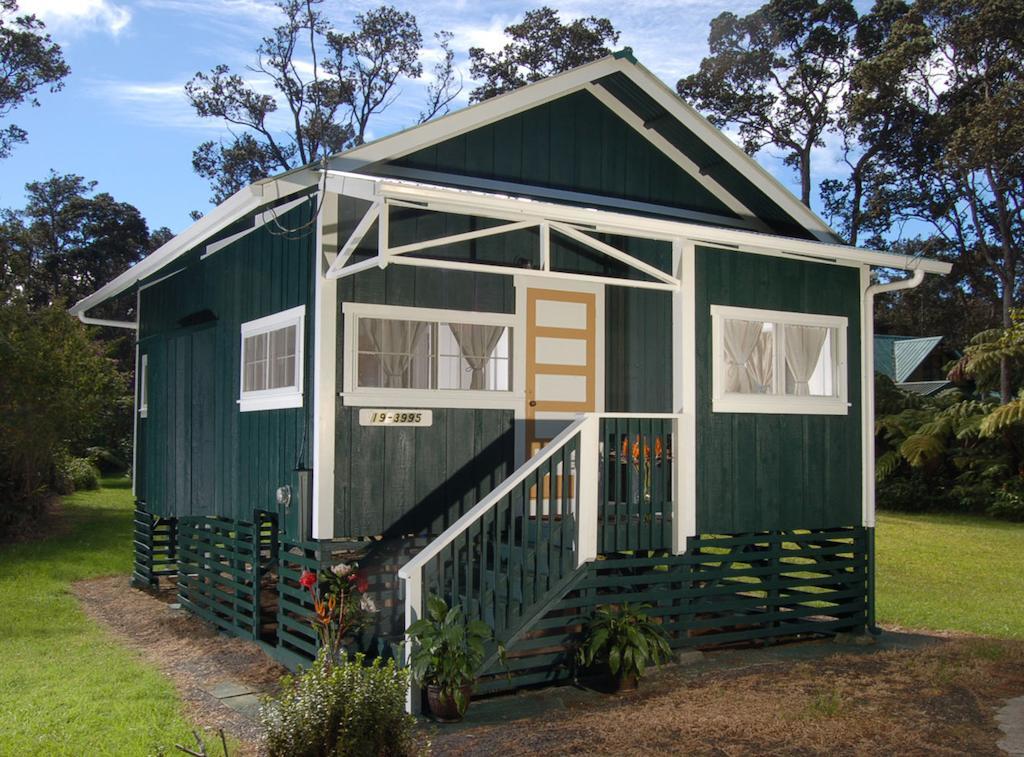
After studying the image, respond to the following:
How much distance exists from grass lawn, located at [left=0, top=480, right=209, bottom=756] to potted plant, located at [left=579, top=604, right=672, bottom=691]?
2706 mm

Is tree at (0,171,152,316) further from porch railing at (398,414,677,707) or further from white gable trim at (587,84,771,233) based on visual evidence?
porch railing at (398,414,677,707)

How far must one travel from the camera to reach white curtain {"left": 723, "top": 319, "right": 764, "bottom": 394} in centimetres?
857

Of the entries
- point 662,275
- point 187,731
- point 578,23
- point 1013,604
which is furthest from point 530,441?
point 578,23

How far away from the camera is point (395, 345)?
25.6 feet

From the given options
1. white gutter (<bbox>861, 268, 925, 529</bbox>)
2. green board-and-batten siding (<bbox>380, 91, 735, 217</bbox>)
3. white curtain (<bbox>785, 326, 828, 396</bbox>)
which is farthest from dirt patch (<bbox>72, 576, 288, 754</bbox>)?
white gutter (<bbox>861, 268, 925, 529</bbox>)

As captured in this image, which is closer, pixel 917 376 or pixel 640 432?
pixel 640 432

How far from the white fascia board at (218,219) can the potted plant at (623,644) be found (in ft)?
12.2

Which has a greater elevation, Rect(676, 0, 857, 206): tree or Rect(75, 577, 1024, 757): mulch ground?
Rect(676, 0, 857, 206): tree

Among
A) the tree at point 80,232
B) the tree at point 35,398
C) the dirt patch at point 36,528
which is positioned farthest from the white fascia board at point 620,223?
the tree at point 80,232

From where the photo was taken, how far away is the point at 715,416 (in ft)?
27.4

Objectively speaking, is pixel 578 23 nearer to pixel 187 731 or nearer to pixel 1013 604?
pixel 1013 604

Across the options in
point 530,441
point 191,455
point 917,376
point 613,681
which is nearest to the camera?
point 613,681

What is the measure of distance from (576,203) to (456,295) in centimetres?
154

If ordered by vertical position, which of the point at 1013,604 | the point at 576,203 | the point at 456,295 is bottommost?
the point at 1013,604
